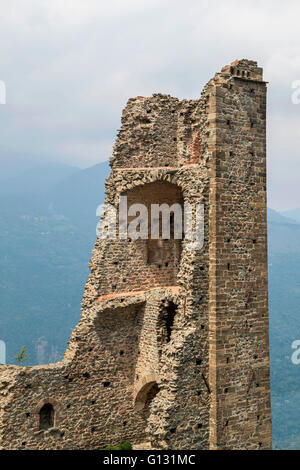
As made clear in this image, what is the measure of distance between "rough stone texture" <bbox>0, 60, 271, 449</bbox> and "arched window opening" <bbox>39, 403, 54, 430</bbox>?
145 mm

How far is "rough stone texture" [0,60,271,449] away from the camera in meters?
16.8

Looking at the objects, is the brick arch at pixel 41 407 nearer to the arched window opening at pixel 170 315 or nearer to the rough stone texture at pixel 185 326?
the rough stone texture at pixel 185 326

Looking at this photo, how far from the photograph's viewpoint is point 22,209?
161875 millimetres

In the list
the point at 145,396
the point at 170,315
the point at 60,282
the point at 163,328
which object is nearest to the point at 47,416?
the point at 145,396

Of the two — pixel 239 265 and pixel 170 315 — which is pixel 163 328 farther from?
pixel 239 265

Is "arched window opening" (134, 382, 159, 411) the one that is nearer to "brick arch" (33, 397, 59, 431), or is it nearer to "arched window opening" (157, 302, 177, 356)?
"arched window opening" (157, 302, 177, 356)

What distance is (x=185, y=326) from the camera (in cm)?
1691

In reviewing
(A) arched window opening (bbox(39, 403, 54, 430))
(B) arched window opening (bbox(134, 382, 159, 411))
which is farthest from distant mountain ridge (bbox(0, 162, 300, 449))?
(A) arched window opening (bbox(39, 403, 54, 430))

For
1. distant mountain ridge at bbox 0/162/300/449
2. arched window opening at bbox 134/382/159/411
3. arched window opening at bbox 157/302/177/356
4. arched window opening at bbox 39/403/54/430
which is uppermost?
distant mountain ridge at bbox 0/162/300/449
